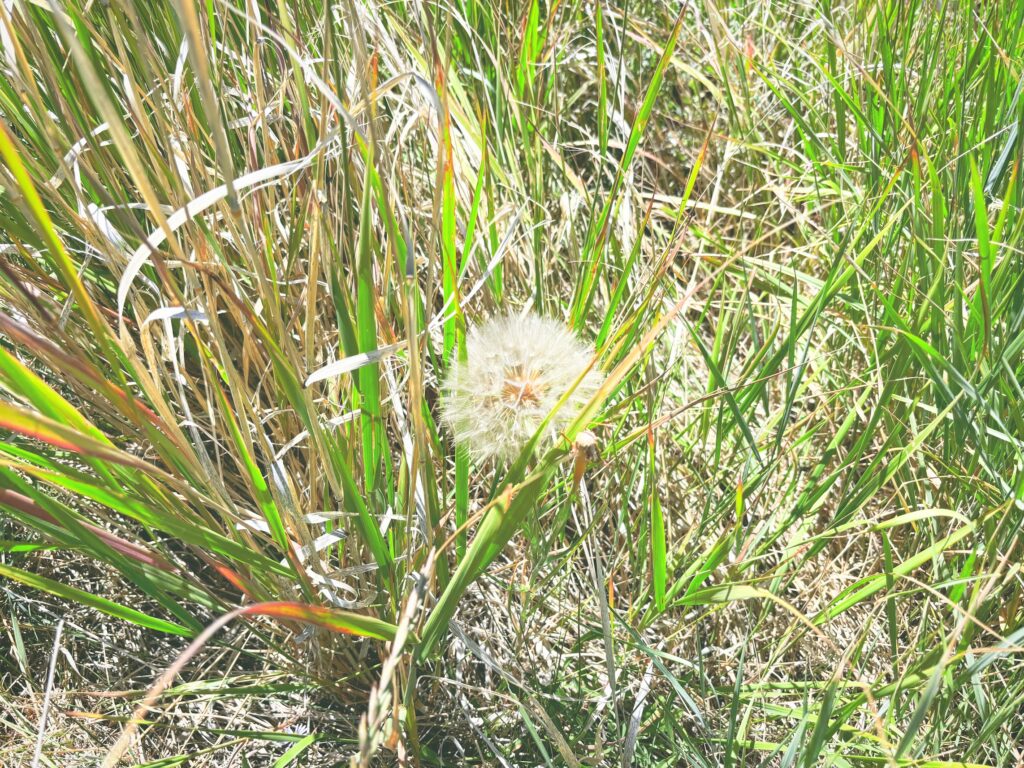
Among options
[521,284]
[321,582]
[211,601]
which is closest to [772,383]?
[521,284]

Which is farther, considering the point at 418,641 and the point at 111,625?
the point at 111,625

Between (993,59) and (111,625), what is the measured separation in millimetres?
1572

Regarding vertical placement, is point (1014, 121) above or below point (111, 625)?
above

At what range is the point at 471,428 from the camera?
2.86ft

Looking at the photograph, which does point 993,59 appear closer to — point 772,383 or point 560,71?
point 772,383

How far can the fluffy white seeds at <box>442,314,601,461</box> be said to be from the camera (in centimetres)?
86

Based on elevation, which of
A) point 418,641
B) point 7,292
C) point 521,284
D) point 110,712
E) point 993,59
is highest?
point 7,292

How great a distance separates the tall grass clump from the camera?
804 mm

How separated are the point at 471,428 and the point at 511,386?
0.07 metres

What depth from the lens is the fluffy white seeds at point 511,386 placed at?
865 mm

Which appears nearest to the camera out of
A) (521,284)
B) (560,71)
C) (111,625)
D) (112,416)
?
(112,416)

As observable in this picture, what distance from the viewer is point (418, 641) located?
854 mm

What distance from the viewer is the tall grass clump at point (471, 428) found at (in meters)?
0.80

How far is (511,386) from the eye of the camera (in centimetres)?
89
